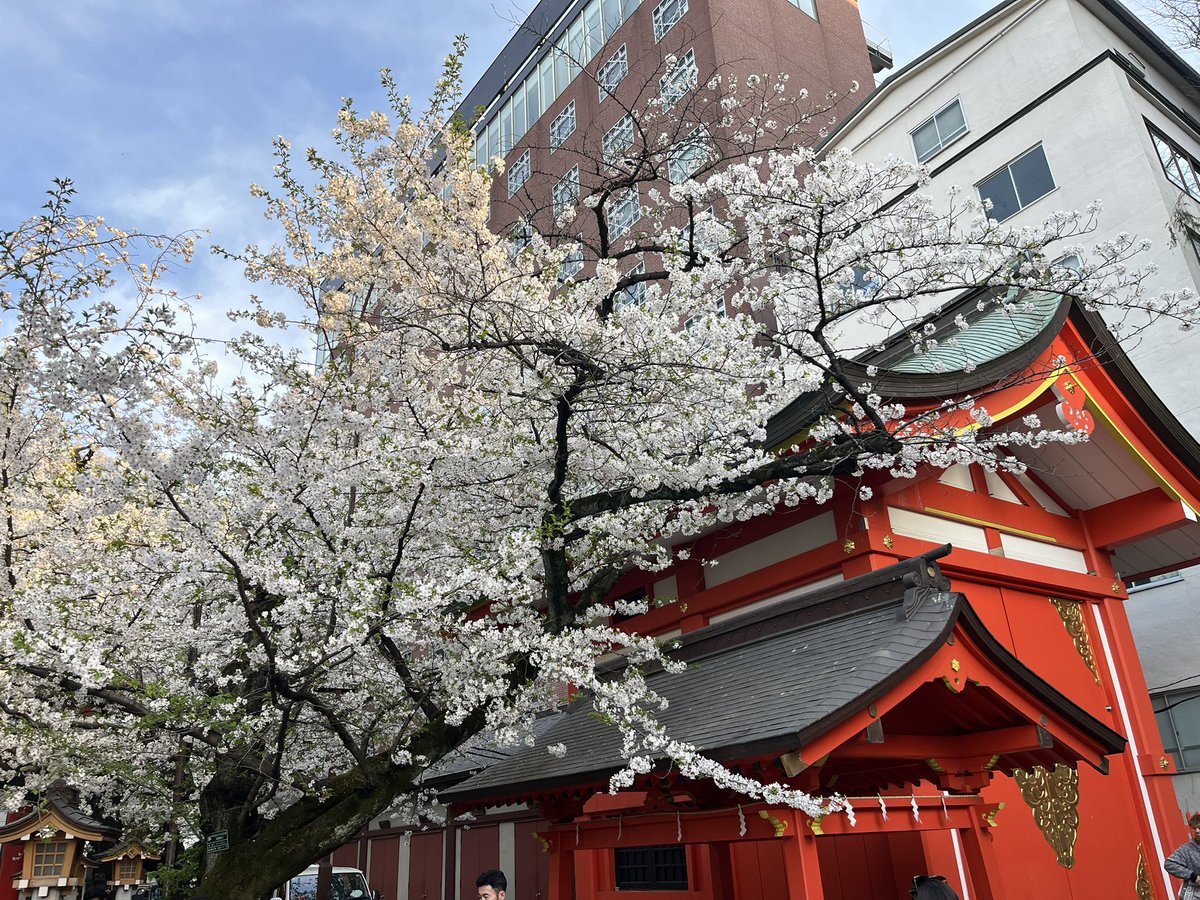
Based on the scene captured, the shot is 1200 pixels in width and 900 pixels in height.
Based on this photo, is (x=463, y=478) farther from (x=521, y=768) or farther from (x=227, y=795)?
(x=227, y=795)

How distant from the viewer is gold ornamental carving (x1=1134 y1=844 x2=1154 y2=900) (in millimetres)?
8953

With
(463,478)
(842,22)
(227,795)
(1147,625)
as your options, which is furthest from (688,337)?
(842,22)

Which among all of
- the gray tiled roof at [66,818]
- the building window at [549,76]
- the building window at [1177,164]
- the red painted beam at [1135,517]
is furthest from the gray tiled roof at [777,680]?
the building window at [549,76]

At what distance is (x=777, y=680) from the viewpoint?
6.85 meters

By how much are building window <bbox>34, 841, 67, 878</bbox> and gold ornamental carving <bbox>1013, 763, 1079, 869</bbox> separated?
57.3 ft

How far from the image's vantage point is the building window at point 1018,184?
18578mm

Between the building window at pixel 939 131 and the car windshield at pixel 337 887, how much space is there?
19.8m

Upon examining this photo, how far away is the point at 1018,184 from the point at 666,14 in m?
12.5

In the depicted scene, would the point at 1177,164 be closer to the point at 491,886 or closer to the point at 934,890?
the point at 934,890

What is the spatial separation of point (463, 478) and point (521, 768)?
283cm

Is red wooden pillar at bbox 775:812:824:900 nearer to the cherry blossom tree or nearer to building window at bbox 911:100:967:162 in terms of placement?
the cherry blossom tree

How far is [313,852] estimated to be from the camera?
23.7 ft

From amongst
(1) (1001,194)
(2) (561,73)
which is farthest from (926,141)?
(2) (561,73)

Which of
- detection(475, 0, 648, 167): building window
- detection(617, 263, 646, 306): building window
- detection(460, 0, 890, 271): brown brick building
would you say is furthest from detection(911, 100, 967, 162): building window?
detection(475, 0, 648, 167): building window
